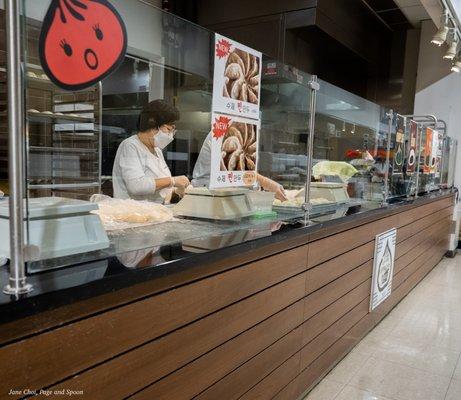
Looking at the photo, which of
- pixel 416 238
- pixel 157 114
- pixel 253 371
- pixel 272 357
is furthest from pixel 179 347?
pixel 416 238

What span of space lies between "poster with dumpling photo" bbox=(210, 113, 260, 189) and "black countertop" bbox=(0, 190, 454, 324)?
0.76ft

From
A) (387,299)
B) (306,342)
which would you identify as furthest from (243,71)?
(387,299)

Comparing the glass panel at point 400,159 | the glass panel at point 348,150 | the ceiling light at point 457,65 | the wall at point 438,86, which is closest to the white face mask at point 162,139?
the glass panel at point 348,150

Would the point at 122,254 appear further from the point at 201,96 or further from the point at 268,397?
the point at 268,397

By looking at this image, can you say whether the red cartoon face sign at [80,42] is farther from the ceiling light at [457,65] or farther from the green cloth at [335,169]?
the ceiling light at [457,65]

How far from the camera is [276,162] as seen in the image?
2.42 m

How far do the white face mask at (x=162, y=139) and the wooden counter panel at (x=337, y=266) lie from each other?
96cm

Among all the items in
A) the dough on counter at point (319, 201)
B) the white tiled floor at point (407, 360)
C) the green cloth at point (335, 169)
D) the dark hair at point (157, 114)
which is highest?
the dark hair at point (157, 114)

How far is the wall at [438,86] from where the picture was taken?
688cm

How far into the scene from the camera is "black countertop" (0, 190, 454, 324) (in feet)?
2.91

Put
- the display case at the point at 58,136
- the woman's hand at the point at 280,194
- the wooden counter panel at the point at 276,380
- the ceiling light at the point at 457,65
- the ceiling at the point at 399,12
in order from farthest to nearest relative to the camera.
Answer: the ceiling light at the point at 457,65 → the ceiling at the point at 399,12 → the woman's hand at the point at 280,194 → the wooden counter panel at the point at 276,380 → the display case at the point at 58,136

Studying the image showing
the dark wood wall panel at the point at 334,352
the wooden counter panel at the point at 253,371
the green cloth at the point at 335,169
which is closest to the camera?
the wooden counter panel at the point at 253,371

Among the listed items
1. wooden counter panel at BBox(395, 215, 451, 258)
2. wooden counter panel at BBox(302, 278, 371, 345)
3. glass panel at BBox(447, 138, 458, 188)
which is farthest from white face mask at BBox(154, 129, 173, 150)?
glass panel at BBox(447, 138, 458, 188)

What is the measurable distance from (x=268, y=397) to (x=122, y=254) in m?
1.11
